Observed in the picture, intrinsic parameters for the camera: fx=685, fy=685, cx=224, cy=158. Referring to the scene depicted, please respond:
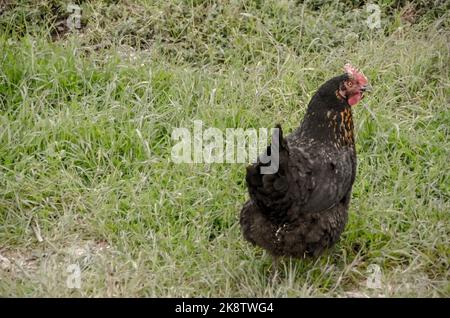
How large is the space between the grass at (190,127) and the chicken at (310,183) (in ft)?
0.84

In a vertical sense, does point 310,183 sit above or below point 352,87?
below

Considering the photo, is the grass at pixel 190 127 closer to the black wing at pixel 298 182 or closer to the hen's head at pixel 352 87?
the black wing at pixel 298 182

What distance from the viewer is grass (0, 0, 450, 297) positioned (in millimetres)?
4203

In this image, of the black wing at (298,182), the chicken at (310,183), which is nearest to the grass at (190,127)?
the chicken at (310,183)

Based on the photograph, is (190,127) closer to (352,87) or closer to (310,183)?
(352,87)

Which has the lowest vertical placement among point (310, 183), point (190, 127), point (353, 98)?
point (310, 183)

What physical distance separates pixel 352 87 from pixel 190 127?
1.40m

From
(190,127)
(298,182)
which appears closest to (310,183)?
(298,182)

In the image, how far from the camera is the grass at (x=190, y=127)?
4203 millimetres

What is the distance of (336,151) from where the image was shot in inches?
165

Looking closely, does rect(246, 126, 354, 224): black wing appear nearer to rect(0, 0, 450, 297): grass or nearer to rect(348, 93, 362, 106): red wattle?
rect(348, 93, 362, 106): red wattle

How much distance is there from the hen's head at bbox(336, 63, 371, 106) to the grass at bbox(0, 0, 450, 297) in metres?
0.79

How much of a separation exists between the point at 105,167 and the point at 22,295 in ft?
4.07

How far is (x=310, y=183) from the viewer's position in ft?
12.9
